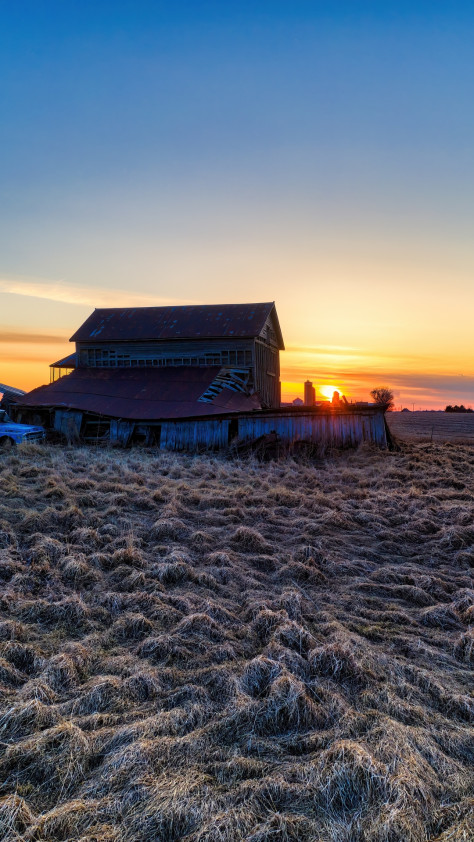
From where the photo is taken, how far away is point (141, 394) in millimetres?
27719

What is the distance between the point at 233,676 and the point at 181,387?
23.3m

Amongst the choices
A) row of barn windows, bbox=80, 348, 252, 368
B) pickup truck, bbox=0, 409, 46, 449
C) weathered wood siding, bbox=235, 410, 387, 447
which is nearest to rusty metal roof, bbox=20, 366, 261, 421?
row of barn windows, bbox=80, 348, 252, 368

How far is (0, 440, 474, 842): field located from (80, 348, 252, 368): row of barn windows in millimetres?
Answer: 20007

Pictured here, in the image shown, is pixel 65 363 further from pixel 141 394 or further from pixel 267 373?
pixel 267 373

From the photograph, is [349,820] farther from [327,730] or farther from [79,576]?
[79,576]

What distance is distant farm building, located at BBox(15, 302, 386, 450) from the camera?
22.7m

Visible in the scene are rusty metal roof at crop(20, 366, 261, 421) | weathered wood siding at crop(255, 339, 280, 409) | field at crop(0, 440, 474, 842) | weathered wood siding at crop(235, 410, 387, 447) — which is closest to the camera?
field at crop(0, 440, 474, 842)

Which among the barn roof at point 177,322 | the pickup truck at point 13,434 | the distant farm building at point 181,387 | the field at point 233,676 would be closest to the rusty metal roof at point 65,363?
the distant farm building at point 181,387

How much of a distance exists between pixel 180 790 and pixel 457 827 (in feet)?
5.86

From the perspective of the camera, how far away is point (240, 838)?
3082mm

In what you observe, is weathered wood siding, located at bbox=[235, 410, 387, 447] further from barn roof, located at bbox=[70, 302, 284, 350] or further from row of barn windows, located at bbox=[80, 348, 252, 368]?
barn roof, located at bbox=[70, 302, 284, 350]

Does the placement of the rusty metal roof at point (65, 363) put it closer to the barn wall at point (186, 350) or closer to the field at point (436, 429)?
the barn wall at point (186, 350)

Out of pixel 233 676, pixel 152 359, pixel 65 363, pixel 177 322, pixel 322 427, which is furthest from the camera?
pixel 65 363

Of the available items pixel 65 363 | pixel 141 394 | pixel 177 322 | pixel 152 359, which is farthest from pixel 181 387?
pixel 65 363
